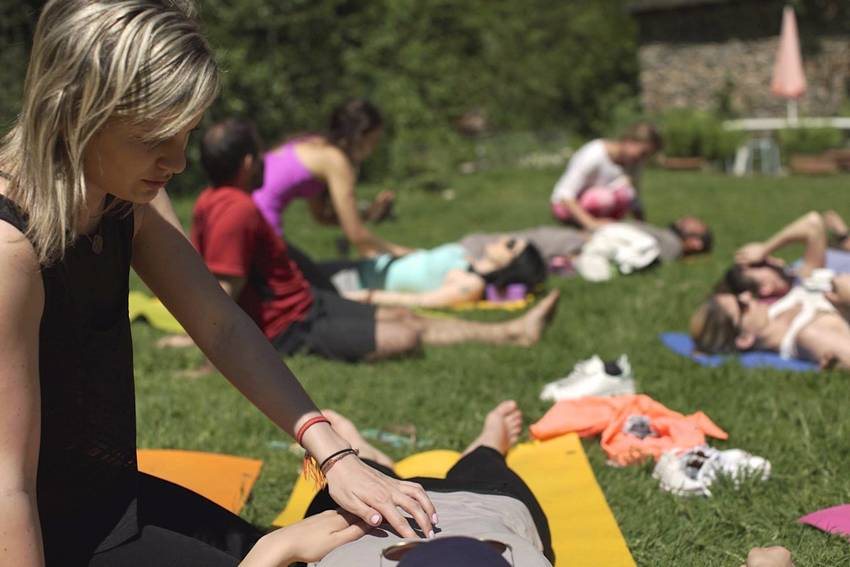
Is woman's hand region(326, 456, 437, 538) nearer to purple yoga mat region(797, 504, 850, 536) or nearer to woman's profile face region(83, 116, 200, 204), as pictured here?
woman's profile face region(83, 116, 200, 204)

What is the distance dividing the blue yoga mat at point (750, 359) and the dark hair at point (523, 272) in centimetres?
158

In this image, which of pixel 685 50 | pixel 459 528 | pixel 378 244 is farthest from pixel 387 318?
pixel 685 50

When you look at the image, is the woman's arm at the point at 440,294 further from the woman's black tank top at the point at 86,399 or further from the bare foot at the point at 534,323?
the woman's black tank top at the point at 86,399

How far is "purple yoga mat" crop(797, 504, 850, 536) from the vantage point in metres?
2.88

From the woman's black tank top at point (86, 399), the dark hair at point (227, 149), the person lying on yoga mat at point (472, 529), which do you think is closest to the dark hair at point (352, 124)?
the dark hair at point (227, 149)

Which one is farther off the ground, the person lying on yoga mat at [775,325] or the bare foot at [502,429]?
the bare foot at [502,429]

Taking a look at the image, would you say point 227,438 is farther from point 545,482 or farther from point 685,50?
point 685,50

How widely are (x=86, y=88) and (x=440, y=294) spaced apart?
16.4ft

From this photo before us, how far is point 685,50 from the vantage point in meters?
23.1

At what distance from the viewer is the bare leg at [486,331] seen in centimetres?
551

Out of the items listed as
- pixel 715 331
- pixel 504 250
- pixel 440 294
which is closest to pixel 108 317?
pixel 715 331

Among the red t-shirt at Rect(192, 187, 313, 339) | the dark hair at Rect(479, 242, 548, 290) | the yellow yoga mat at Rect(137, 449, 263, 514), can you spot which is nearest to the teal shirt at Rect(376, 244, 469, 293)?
the dark hair at Rect(479, 242, 548, 290)

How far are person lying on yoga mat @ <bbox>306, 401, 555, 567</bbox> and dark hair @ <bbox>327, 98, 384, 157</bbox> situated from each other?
3.19 meters

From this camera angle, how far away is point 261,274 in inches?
202
